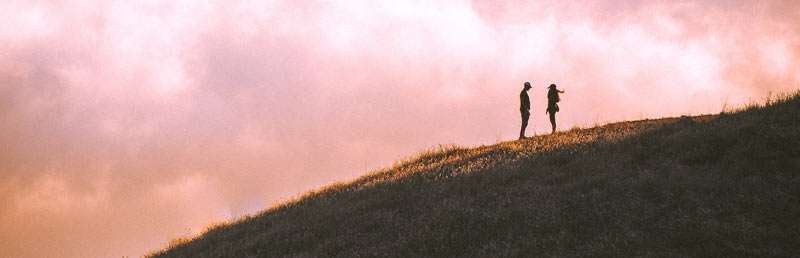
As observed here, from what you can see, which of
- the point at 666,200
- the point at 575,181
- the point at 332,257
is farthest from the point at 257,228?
the point at 666,200

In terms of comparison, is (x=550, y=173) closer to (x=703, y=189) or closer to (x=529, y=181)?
(x=529, y=181)

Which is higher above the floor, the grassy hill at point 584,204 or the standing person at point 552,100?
the standing person at point 552,100

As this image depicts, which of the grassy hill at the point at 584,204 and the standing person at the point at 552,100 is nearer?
the grassy hill at the point at 584,204

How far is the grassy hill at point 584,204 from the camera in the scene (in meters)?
9.55

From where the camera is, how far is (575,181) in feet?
43.6

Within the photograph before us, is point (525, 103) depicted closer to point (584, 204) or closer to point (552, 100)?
point (552, 100)

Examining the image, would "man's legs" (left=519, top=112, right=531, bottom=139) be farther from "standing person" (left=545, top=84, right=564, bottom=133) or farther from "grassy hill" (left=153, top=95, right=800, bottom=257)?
"grassy hill" (left=153, top=95, right=800, bottom=257)

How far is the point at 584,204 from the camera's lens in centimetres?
1151

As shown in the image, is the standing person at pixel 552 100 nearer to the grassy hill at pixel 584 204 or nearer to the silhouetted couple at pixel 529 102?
the silhouetted couple at pixel 529 102

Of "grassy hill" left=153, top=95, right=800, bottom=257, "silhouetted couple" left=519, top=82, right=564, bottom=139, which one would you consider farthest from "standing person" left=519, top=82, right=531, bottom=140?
"grassy hill" left=153, top=95, right=800, bottom=257

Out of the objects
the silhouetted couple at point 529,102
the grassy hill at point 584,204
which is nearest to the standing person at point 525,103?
the silhouetted couple at point 529,102

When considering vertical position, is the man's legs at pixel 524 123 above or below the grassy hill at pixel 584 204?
above

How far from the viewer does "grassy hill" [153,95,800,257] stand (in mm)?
9555

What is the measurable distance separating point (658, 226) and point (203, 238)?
1272 cm
